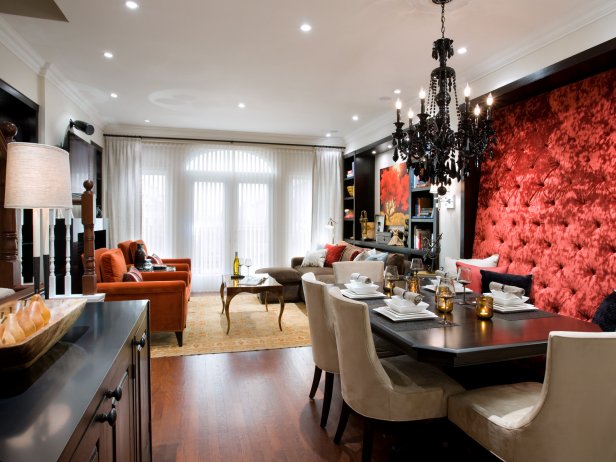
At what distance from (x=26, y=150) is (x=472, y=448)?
103 inches

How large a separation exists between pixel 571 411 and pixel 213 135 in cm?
630

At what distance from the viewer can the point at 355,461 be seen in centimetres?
205

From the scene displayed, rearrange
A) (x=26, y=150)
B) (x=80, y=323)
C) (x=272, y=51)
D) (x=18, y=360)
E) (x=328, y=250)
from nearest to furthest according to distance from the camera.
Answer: (x=18, y=360) → (x=80, y=323) → (x=26, y=150) → (x=272, y=51) → (x=328, y=250)

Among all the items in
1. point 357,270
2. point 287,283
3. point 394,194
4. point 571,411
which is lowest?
point 287,283

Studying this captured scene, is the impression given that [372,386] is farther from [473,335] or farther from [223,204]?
[223,204]

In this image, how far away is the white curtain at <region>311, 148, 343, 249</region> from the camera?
23.1 feet

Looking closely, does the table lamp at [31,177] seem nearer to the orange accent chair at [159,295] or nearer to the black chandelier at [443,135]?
the black chandelier at [443,135]

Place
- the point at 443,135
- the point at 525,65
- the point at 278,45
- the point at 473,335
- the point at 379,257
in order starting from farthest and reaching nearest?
the point at 379,257, the point at 278,45, the point at 525,65, the point at 443,135, the point at 473,335

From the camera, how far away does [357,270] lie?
11.5 ft

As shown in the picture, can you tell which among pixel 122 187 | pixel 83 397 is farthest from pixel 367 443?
pixel 122 187

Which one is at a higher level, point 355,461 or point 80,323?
point 80,323

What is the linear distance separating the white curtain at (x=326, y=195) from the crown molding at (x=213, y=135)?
21 centimetres

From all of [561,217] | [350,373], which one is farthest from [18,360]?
[561,217]

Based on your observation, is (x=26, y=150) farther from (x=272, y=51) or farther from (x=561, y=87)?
(x=561, y=87)
